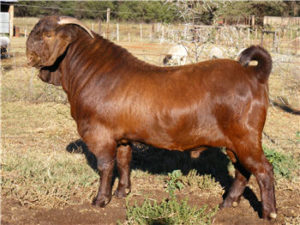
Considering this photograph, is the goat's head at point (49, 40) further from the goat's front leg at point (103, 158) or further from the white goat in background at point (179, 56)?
the white goat in background at point (179, 56)

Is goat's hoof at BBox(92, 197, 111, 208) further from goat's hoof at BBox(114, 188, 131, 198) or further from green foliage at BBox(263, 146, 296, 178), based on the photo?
green foliage at BBox(263, 146, 296, 178)

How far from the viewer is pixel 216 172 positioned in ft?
20.7

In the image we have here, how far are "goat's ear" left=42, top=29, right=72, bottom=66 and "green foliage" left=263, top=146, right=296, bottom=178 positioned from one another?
355cm

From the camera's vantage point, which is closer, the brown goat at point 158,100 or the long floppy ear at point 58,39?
the brown goat at point 158,100

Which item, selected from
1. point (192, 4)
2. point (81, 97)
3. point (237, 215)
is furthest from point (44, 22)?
point (192, 4)

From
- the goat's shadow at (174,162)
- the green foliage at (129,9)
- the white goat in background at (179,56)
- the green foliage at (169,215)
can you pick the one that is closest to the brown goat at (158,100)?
the green foliage at (169,215)

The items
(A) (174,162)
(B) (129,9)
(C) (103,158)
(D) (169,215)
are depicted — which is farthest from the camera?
(B) (129,9)

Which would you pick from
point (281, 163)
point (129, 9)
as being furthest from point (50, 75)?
point (129, 9)

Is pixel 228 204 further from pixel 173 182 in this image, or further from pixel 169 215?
pixel 169 215

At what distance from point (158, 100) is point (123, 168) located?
1.40 metres

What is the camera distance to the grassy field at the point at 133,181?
15.2 ft

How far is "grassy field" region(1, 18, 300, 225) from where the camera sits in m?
4.62

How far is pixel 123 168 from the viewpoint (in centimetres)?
537

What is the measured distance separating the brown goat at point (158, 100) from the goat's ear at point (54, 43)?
12 millimetres
